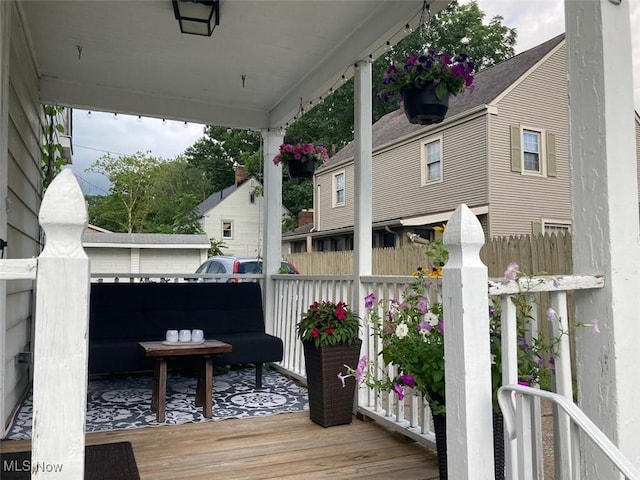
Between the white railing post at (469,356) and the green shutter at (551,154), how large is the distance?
1124 centimetres

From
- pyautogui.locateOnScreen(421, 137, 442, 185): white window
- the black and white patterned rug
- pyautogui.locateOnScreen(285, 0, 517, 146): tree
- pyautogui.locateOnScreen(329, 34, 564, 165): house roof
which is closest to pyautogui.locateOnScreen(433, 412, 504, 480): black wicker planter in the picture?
the black and white patterned rug

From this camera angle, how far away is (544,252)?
4.16 m

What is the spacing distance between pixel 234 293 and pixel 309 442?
216 centimetres

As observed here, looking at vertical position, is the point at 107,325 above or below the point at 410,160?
below

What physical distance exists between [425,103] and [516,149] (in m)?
9.02

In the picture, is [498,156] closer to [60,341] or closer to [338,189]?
[338,189]

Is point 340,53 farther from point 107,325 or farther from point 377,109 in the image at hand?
point 377,109

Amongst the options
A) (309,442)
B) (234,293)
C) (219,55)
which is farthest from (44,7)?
(309,442)

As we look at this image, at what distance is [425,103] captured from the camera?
108 inches

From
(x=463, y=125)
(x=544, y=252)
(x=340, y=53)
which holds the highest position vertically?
(x=463, y=125)

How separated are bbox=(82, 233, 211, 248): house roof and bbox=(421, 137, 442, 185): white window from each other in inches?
273

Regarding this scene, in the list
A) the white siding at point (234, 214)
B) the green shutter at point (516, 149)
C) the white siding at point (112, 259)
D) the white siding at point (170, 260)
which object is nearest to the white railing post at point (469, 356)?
the green shutter at point (516, 149)

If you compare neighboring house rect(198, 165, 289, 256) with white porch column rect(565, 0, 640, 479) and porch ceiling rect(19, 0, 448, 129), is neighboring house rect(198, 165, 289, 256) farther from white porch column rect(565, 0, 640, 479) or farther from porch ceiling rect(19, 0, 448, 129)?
white porch column rect(565, 0, 640, 479)

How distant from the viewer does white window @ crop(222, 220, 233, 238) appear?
1931 centimetres
